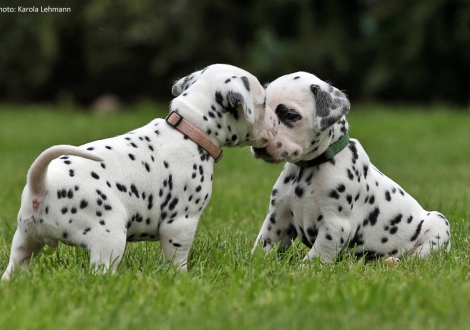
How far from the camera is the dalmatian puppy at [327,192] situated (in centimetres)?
515

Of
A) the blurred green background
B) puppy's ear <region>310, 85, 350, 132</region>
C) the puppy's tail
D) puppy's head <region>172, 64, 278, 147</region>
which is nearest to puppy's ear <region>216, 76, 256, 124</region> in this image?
puppy's head <region>172, 64, 278, 147</region>

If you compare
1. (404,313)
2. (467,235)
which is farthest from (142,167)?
(467,235)

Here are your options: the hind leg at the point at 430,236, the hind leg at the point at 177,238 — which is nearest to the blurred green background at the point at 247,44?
the hind leg at the point at 430,236

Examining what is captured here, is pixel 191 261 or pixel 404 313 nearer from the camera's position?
pixel 404 313

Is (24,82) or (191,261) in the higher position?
(191,261)

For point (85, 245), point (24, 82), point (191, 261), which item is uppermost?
point (85, 245)

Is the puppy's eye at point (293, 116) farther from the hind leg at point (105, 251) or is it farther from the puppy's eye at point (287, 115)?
the hind leg at point (105, 251)

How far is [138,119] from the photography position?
1742cm

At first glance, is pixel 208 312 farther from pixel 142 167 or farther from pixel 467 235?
pixel 467 235

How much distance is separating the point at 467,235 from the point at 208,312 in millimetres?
Answer: 3132

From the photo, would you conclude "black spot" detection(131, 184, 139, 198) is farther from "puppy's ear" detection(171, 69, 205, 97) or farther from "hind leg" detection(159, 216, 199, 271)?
"puppy's ear" detection(171, 69, 205, 97)

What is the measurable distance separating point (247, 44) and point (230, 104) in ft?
51.6

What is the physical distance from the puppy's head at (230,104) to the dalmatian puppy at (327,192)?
0.58 ft

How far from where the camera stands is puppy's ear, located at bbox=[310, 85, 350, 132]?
16.8 feet
